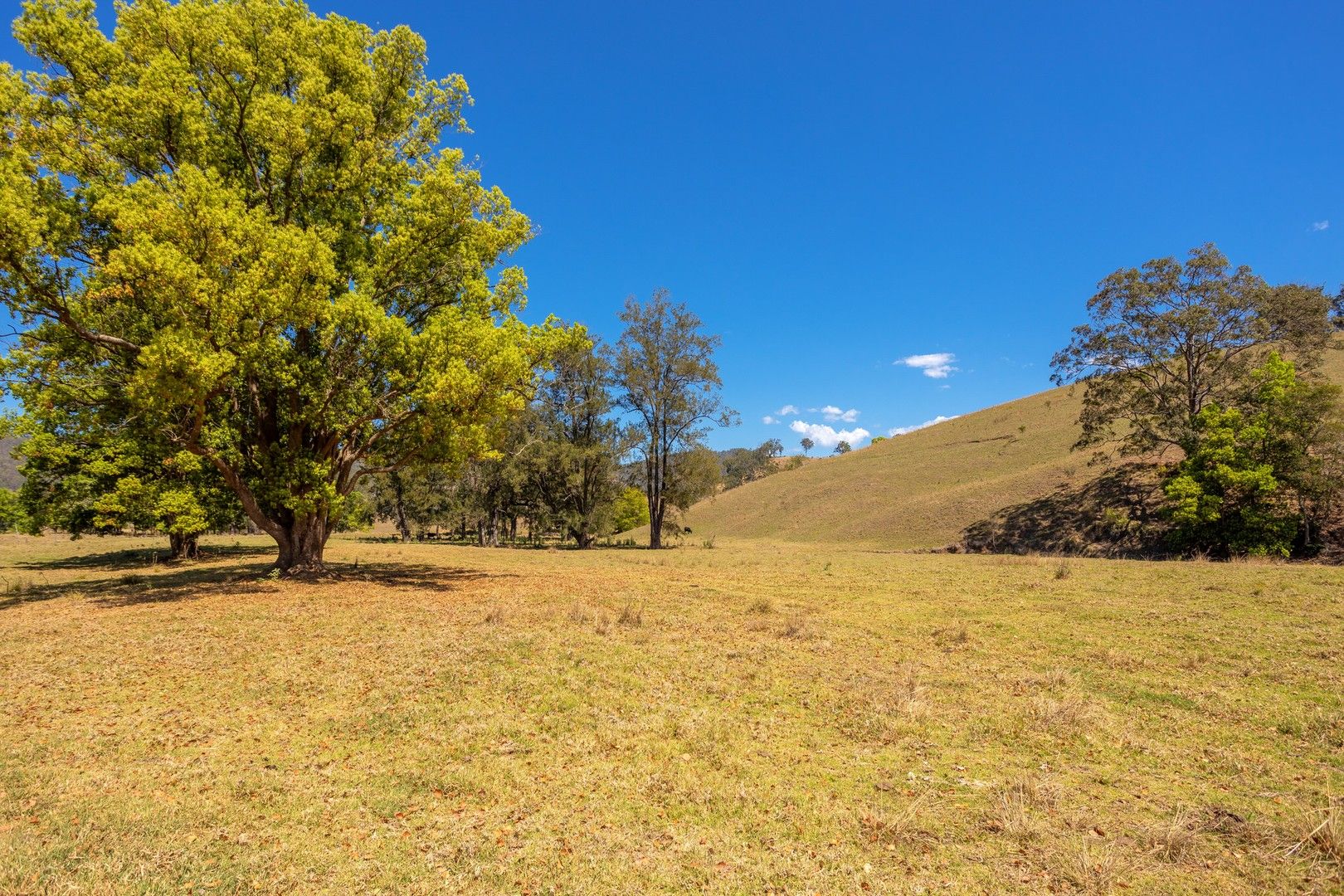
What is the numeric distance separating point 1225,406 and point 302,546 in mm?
48418

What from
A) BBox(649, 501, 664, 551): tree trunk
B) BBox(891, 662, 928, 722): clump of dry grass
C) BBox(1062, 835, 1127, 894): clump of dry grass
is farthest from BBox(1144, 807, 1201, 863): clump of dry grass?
BBox(649, 501, 664, 551): tree trunk

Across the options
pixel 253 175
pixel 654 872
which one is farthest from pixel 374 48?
pixel 654 872

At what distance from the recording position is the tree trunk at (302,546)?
1855 cm

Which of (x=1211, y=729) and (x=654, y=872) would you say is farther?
(x=1211, y=729)

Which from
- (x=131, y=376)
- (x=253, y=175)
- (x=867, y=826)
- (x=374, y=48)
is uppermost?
(x=374, y=48)

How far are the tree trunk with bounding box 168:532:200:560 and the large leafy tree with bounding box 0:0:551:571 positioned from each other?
13.6 m

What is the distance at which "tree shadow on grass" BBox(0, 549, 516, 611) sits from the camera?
49.5 feet

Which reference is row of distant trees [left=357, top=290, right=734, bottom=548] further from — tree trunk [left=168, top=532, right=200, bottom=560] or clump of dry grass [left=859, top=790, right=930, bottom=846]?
clump of dry grass [left=859, top=790, right=930, bottom=846]

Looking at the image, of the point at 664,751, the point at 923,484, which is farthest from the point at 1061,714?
the point at 923,484

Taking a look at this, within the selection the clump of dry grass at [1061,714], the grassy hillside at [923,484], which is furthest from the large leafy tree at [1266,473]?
the clump of dry grass at [1061,714]

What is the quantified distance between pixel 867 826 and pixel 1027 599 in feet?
46.0

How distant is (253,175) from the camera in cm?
1684

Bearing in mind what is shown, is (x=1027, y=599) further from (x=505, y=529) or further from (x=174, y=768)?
(x=505, y=529)

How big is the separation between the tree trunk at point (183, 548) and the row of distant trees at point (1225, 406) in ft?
167
